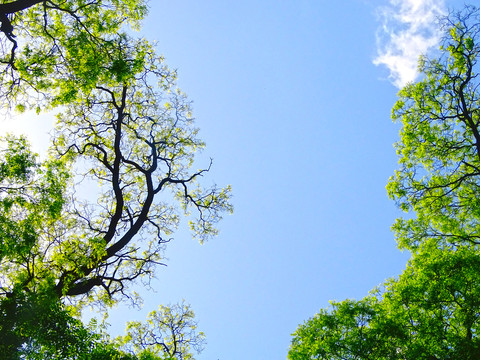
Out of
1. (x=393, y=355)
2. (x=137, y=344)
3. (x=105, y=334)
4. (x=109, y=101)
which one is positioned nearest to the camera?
(x=105, y=334)

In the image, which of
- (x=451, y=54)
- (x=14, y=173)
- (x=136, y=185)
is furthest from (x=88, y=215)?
(x=451, y=54)

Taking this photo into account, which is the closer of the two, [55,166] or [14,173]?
[14,173]

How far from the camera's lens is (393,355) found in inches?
547

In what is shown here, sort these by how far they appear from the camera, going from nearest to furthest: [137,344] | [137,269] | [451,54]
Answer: [451,54] < [137,269] < [137,344]

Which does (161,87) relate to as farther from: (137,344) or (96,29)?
(137,344)

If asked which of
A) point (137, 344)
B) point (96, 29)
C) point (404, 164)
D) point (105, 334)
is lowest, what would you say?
point (105, 334)

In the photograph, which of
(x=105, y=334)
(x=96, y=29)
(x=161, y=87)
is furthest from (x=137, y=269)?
(x=96, y=29)

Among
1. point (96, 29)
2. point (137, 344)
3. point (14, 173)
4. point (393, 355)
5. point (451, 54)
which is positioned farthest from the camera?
point (137, 344)

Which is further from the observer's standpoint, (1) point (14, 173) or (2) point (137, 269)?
(2) point (137, 269)

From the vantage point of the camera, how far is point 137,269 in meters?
20.3

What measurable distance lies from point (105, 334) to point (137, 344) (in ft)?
36.1

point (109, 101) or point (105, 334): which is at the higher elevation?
point (109, 101)

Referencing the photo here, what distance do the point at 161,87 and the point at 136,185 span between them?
6227 millimetres

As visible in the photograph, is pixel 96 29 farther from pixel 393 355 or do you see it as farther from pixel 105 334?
pixel 393 355
